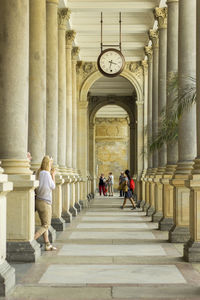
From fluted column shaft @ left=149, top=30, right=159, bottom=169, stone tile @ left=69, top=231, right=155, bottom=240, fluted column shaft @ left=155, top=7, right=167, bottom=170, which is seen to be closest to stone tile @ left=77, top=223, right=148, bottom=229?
stone tile @ left=69, top=231, right=155, bottom=240

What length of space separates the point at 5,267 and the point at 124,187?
1748 cm

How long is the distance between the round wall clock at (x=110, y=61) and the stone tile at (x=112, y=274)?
522 inches

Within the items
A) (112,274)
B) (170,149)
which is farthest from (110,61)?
(112,274)

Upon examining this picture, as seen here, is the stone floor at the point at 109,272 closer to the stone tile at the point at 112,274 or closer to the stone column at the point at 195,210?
the stone tile at the point at 112,274

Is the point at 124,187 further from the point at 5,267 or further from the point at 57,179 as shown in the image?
the point at 5,267

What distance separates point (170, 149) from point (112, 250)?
525 cm

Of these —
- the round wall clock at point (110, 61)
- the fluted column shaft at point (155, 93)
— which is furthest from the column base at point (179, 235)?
the round wall clock at point (110, 61)

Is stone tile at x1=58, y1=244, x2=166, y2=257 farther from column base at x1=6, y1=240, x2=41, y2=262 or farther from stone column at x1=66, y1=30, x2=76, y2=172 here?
stone column at x1=66, y1=30, x2=76, y2=172

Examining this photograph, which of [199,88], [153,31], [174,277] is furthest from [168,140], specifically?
[153,31]

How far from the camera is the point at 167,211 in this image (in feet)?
53.8

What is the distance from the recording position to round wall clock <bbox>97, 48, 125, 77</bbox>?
2214 centimetres

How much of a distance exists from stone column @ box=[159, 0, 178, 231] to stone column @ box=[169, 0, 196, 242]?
1.65 m

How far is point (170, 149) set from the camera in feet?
54.4

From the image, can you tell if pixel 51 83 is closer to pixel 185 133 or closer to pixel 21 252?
pixel 185 133
